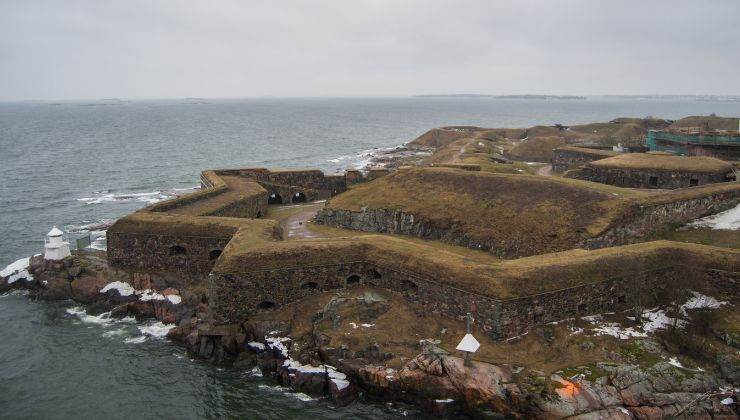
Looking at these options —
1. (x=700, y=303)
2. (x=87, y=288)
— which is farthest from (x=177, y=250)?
(x=700, y=303)

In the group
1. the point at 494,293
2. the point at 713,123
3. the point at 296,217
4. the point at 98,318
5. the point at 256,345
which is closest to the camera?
the point at 494,293

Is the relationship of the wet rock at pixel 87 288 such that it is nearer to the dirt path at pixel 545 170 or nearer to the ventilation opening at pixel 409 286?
the ventilation opening at pixel 409 286

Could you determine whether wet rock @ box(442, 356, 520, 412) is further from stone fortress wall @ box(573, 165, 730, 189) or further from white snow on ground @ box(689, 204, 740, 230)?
stone fortress wall @ box(573, 165, 730, 189)

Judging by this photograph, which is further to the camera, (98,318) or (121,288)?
(121,288)

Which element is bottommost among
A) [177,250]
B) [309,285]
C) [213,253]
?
[309,285]

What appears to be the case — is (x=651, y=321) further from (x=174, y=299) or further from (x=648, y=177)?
(x=174, y=299)

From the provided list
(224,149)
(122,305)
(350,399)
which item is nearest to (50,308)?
(122,305)

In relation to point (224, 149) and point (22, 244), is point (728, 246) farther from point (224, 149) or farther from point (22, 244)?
point (224, 149)
